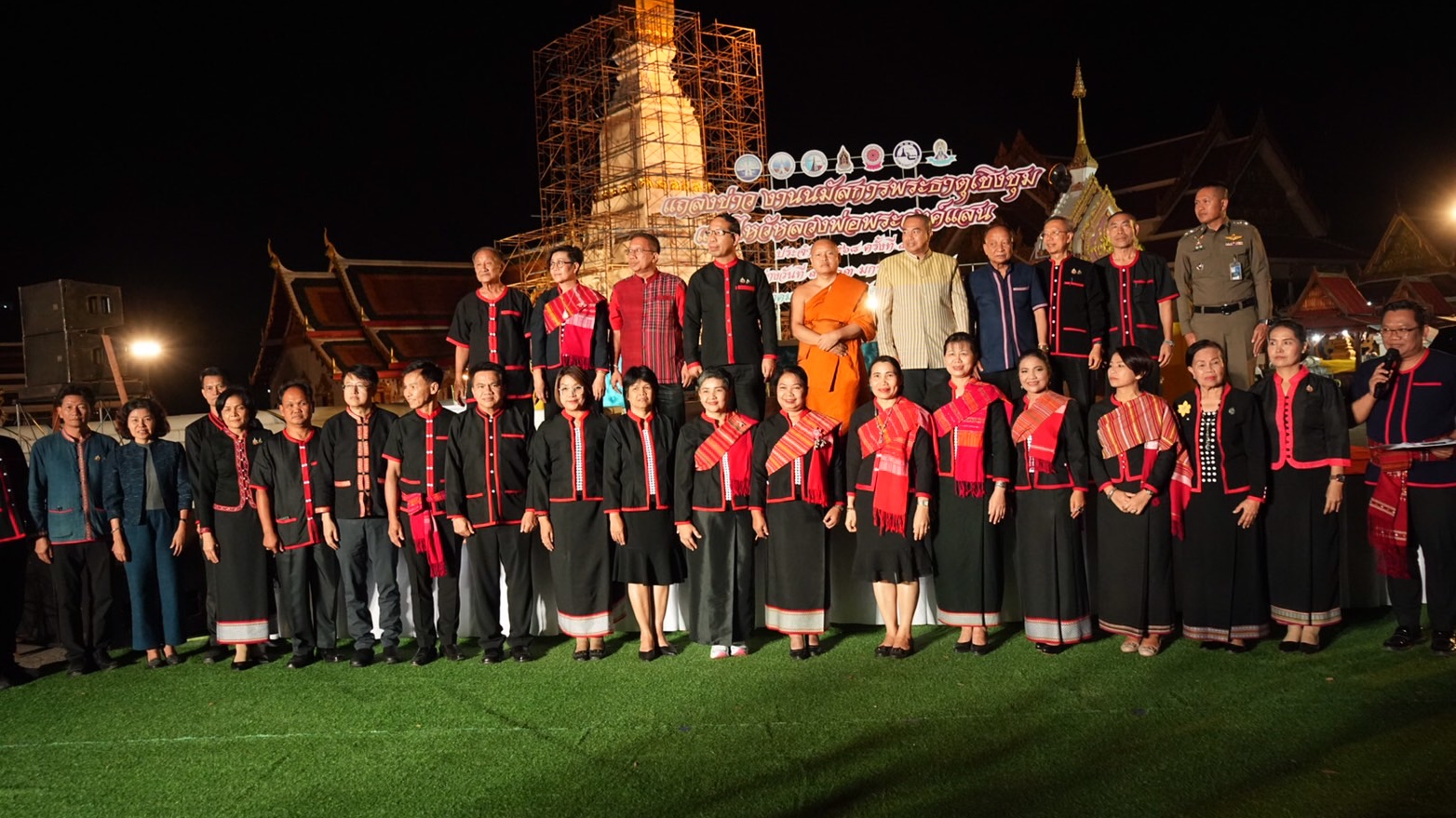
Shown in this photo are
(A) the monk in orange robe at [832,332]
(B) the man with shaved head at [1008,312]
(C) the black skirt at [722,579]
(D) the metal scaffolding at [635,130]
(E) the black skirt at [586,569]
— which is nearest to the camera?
(C) the black skirt at [722,579]

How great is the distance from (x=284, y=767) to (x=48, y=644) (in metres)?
3.46

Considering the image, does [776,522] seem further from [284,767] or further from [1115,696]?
[284,767]

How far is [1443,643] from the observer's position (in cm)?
470

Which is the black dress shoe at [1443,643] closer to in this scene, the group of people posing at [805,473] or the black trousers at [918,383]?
the group of people posing at [805,473]

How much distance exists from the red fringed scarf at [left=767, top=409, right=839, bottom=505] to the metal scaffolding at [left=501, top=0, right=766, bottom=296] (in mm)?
17108

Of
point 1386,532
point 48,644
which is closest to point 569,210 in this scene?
point 48,644

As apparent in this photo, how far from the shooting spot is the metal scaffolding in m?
22.9

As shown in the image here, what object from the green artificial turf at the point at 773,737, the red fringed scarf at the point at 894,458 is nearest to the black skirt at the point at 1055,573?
the green artificial turf at the point at 773,737

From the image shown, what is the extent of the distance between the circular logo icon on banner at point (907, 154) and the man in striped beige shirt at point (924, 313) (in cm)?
1368

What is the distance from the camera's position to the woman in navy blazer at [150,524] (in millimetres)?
5648

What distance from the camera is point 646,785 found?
3.64m

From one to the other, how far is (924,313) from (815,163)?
14127 mm

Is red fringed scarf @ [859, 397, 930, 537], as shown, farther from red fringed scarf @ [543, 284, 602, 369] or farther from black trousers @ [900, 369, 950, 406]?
red fringed scarf @ [543, 284, 602, 369]

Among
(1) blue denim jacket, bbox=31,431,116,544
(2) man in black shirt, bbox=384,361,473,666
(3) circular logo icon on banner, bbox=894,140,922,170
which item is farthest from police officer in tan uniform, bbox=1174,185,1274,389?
(3) circular logo icon on banner, bbox=894,140,922,170
